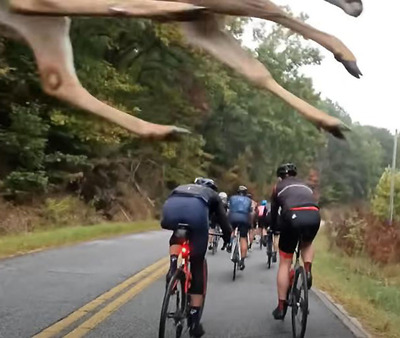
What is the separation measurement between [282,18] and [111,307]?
7941 mm

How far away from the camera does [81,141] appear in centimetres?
198

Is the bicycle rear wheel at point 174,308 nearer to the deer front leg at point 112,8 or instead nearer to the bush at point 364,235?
the deer front leg at point 112,8

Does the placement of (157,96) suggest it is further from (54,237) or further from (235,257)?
(54,237)

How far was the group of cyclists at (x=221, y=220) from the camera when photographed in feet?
21.5

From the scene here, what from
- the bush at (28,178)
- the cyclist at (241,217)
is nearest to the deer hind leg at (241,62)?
the bush at (28,178)

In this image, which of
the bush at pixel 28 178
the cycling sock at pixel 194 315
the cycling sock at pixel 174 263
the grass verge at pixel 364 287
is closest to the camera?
the bush at pixel 28 178

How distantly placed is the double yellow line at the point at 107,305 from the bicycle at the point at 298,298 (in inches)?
79.2

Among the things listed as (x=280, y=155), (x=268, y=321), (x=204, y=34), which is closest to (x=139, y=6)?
(x=204, y=34)

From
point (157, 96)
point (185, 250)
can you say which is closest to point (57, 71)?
point (157, 96)

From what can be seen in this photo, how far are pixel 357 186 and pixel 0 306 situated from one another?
452cm

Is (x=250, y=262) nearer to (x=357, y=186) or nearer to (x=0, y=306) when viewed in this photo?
(x=357, y=186)

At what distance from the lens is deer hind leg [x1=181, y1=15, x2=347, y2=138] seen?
1396 mm

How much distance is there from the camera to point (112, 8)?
4.41 feet

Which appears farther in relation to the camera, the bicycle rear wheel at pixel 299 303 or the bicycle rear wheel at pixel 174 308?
the bicycle rear wheel at pixel 299 303
